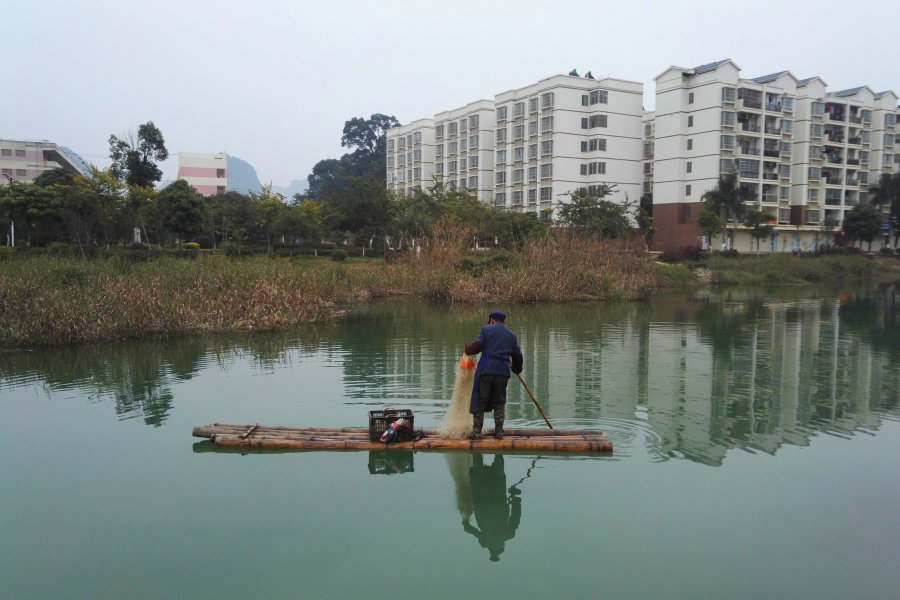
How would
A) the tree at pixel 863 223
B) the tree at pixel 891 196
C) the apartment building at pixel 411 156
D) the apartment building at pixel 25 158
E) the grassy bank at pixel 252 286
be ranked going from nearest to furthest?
the grassy bank at pixel 252 286, the tree at pixel 863 223, the tree at pixel 891 196, the apartment building at pixel 25 158, the apartment building at pixel 411 156

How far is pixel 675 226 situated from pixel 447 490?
170ft

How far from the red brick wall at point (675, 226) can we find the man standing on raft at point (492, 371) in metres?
48.4

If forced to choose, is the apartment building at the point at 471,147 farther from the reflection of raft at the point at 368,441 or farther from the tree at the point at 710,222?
the reflection of raft at the point at 368,441

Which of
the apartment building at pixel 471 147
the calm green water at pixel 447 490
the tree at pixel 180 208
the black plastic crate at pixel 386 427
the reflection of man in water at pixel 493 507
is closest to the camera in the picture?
the calm green water at pixel 447 490

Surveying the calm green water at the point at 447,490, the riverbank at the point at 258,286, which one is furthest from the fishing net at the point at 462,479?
the riverbank at the point at 258,286

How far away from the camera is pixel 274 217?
4566cm

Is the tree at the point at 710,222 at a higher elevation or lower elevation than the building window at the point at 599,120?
lower

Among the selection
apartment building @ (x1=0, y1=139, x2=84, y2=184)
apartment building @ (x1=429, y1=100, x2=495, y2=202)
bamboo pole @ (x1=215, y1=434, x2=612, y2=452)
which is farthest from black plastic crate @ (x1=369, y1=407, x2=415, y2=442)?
apartment building @ (x1=0, y1=139, x2=84, y2=184)

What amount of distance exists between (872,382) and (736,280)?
32815mm

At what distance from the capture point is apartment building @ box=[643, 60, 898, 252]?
53625 millimetres

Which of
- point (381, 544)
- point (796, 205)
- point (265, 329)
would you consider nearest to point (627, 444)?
point (381, 544)

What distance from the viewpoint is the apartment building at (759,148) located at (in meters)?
53.6

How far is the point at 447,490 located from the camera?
767 centimetres

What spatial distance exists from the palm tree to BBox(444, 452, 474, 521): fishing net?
46.8 meters
